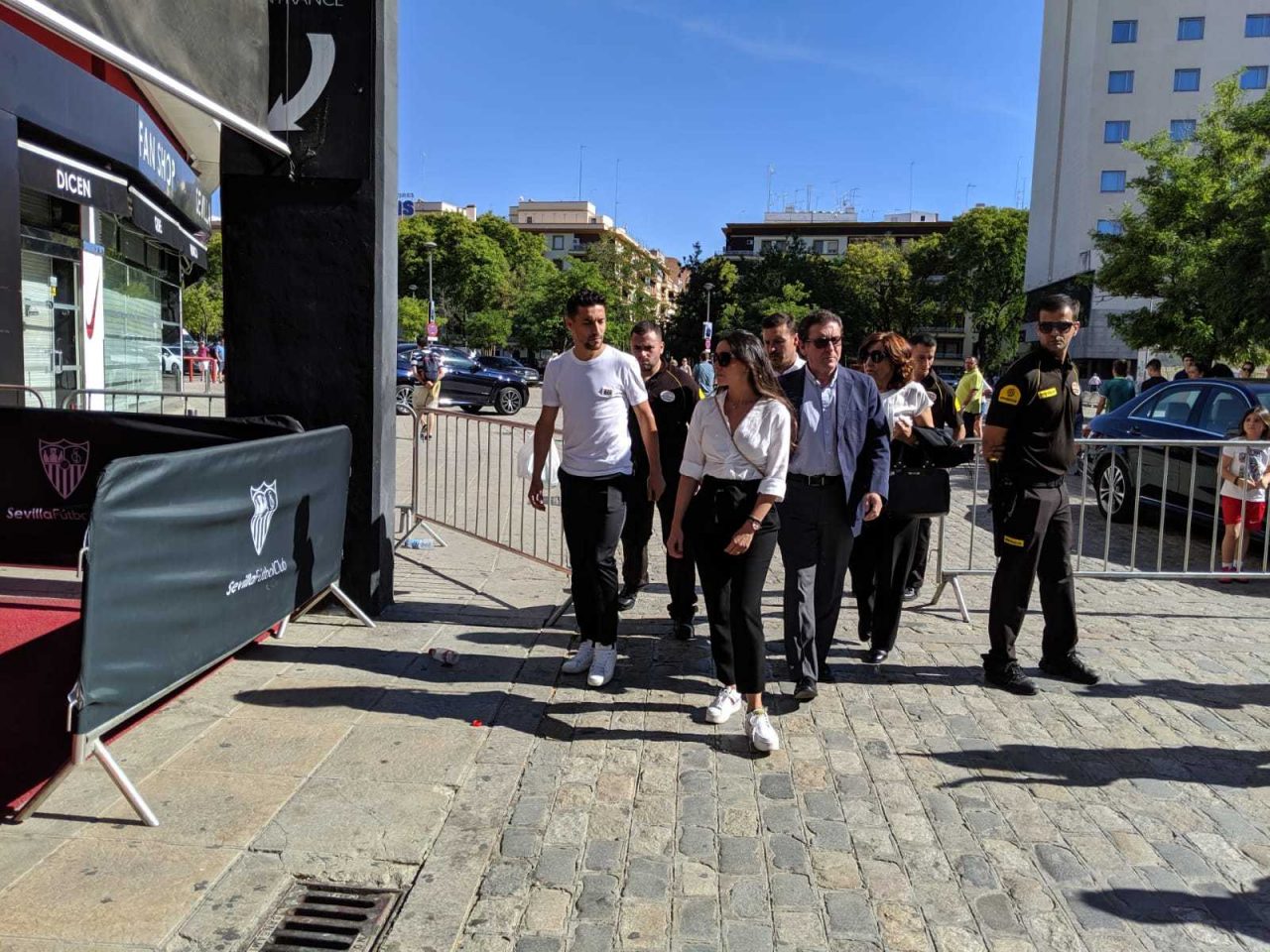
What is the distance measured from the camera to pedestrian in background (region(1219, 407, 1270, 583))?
300 inches

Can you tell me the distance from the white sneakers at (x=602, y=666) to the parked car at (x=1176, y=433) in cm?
596

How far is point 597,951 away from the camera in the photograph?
9.12ft

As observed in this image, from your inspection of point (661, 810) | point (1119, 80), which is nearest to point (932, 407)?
point (661, 810)

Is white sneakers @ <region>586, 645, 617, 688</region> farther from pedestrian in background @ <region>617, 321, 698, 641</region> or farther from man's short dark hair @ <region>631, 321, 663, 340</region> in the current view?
man's short dark hair @ <region>631, 321, 663, 340</region>

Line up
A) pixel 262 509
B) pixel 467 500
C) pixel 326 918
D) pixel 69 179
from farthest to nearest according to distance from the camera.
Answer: pixel 69 179, pixel 467 500, pixel 262 509, pixel 326 918

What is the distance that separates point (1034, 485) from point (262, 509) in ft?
12.5

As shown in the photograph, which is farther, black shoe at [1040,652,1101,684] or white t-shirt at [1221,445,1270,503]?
white t-shirt at [1221,445,1270,503]

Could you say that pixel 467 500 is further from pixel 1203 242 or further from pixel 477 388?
pixel 1203 242

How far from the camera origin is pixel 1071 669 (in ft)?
17.4

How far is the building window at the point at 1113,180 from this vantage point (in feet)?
168

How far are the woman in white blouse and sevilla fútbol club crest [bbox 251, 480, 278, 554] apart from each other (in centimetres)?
191

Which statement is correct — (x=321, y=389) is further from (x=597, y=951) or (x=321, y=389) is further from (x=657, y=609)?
(x=597, y=951)

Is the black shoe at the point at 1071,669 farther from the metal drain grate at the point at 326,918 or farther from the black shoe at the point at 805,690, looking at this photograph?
the metal drain grate at the point at 326,918

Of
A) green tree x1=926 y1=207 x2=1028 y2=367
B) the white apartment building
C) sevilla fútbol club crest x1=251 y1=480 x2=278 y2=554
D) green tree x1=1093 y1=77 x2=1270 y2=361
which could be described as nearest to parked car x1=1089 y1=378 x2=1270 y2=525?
sevilla fútbol club crest x1=251 y1=480 x2=278 y2=554
